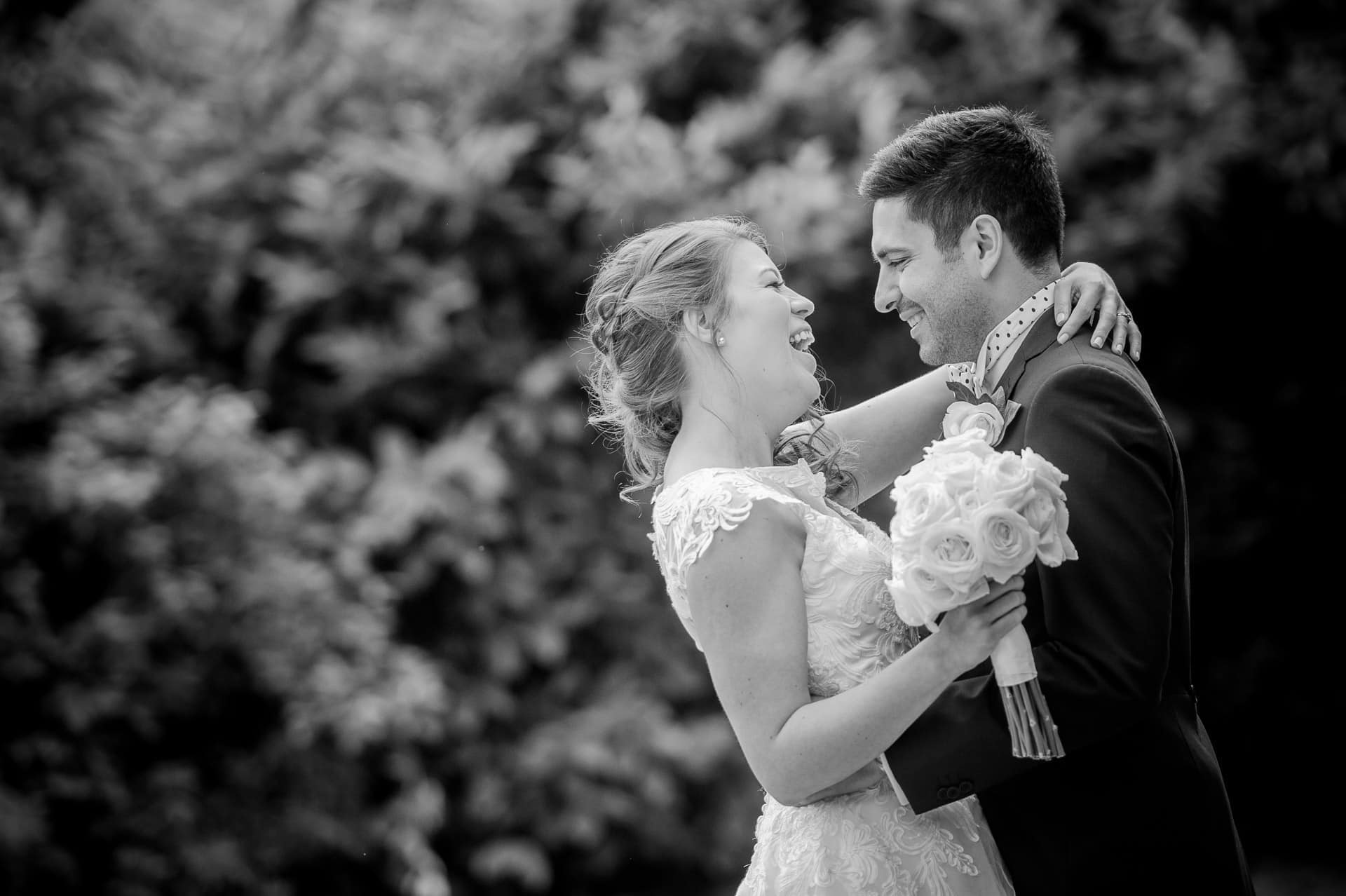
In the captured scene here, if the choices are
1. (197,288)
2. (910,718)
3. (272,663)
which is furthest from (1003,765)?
(197,288)

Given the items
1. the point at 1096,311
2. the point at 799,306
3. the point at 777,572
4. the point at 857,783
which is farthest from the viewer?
the point at 799,306

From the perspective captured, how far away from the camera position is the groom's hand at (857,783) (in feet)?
8.05

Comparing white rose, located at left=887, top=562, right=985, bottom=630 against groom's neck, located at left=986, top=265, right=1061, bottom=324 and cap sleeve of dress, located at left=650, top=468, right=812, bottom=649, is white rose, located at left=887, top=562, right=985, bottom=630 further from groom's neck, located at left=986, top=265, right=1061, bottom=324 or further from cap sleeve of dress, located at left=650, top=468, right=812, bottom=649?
groom's neck, located at left=986, top=265, right=1061, bottom=324

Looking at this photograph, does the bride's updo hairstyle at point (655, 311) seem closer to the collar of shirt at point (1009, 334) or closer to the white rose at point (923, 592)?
the collar of shirt at point (1009, 334)

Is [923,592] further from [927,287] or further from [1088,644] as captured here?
[927,287]

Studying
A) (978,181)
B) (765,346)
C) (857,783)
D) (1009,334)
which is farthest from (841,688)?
(978,181)

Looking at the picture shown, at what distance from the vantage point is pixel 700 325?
8.77ft

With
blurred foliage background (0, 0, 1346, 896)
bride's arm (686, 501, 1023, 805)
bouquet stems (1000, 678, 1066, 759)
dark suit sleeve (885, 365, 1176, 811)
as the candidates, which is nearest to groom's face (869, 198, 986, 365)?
dark suit sleeve (885, 365, 1176, 811)

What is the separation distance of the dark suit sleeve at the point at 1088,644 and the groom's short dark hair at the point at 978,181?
59cm

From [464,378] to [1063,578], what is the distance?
15.9 feet

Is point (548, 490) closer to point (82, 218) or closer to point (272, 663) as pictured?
point (272, 663)

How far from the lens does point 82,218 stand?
6.33 metres

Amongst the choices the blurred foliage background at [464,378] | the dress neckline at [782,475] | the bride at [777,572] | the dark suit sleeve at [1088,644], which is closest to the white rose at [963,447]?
the bride at [777,572]

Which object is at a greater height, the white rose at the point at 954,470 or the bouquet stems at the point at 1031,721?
the white rose at the point at 954,470
